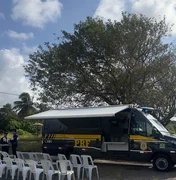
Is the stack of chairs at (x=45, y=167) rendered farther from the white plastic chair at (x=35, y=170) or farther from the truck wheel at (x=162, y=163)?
the truck wheel at (x=162, y=163)

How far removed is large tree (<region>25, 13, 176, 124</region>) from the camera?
18.1 m

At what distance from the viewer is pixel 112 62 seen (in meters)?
18.6

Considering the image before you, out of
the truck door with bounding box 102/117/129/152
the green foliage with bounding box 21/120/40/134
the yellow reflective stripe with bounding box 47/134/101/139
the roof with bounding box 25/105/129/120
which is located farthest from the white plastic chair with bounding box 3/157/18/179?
the green foliage with bounding box 21/120/40/134

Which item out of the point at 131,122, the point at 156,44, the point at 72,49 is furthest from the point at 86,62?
the point at 131,122

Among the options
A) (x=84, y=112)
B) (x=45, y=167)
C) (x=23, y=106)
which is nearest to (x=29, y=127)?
(x=23, y=106)

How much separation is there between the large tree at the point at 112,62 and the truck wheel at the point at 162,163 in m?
7.96

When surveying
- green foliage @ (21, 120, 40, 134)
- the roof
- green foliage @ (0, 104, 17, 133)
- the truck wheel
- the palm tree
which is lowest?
the truck wheel

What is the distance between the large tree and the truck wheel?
796 cm

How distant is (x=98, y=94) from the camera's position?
19859mm

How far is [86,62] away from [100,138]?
722 cm

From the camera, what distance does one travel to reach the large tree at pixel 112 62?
1808 cm

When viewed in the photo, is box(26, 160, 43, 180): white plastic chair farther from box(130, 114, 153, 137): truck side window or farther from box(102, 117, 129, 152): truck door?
box(130, 114, 153, 137): truck side window

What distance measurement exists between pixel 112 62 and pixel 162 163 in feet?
28.5

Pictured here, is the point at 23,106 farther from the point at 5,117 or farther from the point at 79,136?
the point at 79,136
